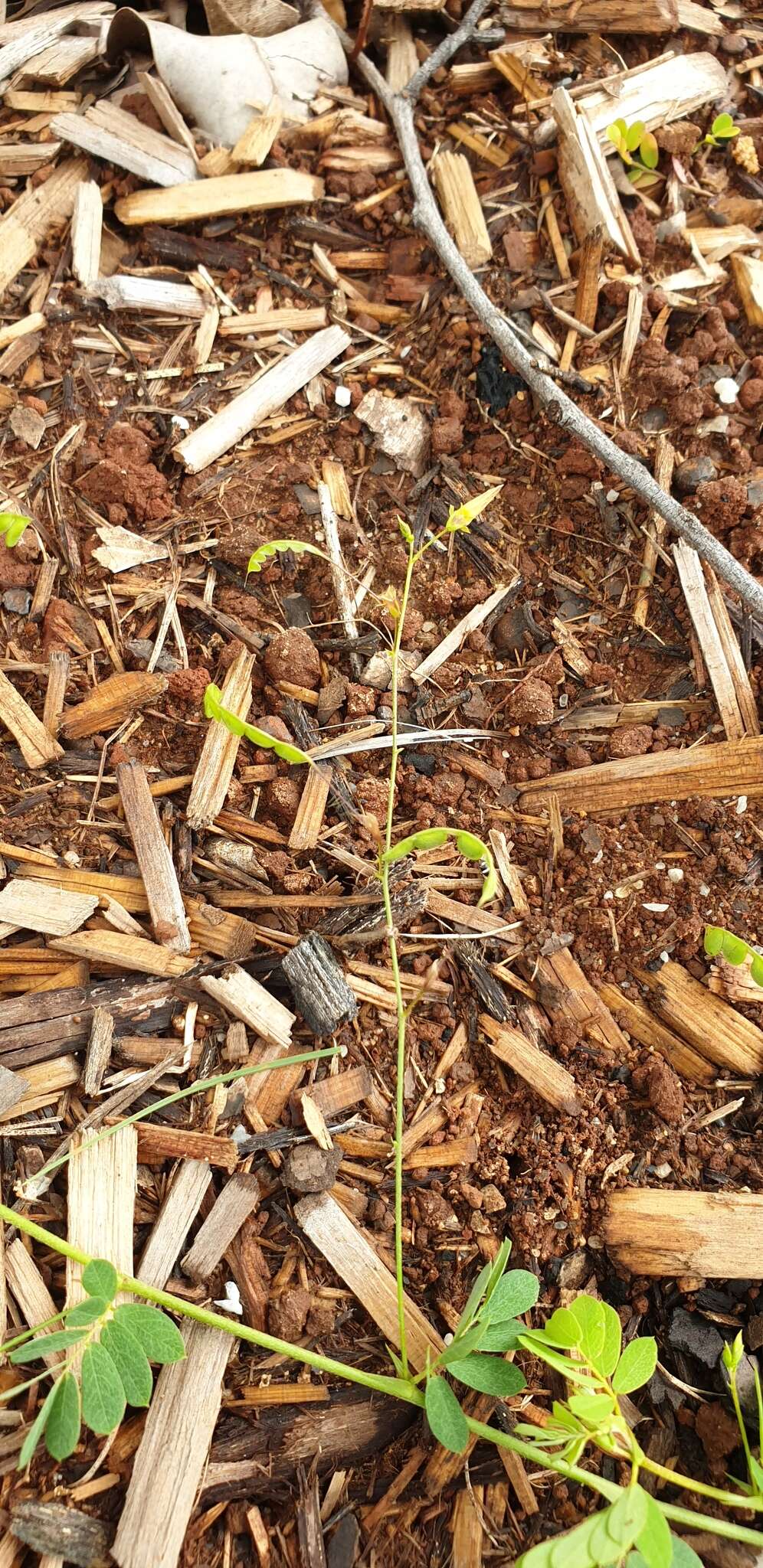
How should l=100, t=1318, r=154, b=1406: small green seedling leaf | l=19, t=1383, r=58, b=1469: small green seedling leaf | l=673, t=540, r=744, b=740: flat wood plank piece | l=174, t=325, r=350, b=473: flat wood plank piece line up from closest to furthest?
l=19, t=1383, r=58, b=1469: small green seedling leaf, l=100, t=1318, r=154, b=1406: small green seedling leaf, l=673, t=540, r=744, b=740: flat wood plank piece, l=174, t=325, r=350, b=473: flat wood plank piece

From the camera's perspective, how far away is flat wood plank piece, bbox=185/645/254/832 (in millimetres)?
2004

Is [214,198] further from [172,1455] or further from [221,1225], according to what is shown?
[172,1455]

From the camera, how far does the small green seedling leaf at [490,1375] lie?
1.58 meters

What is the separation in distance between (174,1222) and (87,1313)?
272 mm

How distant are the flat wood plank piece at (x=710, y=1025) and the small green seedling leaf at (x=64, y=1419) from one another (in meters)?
1.21

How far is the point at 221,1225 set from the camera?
5.79 feet

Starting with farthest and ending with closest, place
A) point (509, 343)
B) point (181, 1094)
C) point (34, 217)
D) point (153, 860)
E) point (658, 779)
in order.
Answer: point (34, 217) → point (509, 343) → point (658, 779) → point (153, 860) → point (181, 1094)

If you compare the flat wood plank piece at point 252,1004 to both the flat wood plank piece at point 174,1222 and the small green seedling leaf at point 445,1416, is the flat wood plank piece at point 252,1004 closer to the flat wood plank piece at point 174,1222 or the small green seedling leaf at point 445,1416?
the flat wood plank piece at point 174,1222

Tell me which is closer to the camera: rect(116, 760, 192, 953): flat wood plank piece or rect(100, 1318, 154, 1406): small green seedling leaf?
rect(100, 1318, 154, 1406): small green seedling leaf

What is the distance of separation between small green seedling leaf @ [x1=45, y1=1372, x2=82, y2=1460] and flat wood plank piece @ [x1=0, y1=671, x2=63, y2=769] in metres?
1.09

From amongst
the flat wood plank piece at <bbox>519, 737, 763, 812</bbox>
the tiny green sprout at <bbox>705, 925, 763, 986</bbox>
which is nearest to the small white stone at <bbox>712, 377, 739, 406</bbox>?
the flat wood plank piece at <bbox>519, 737, 763, 812</bbox>

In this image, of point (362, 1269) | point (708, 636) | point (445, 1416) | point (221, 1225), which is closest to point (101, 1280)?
point (221, 1225)

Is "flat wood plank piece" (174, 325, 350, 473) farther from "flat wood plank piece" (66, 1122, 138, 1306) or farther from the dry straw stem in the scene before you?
"flat wood plank piece" (66, 1122, 138, 1306)

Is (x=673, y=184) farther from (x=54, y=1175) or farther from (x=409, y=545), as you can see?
(x=54, y=1175)
